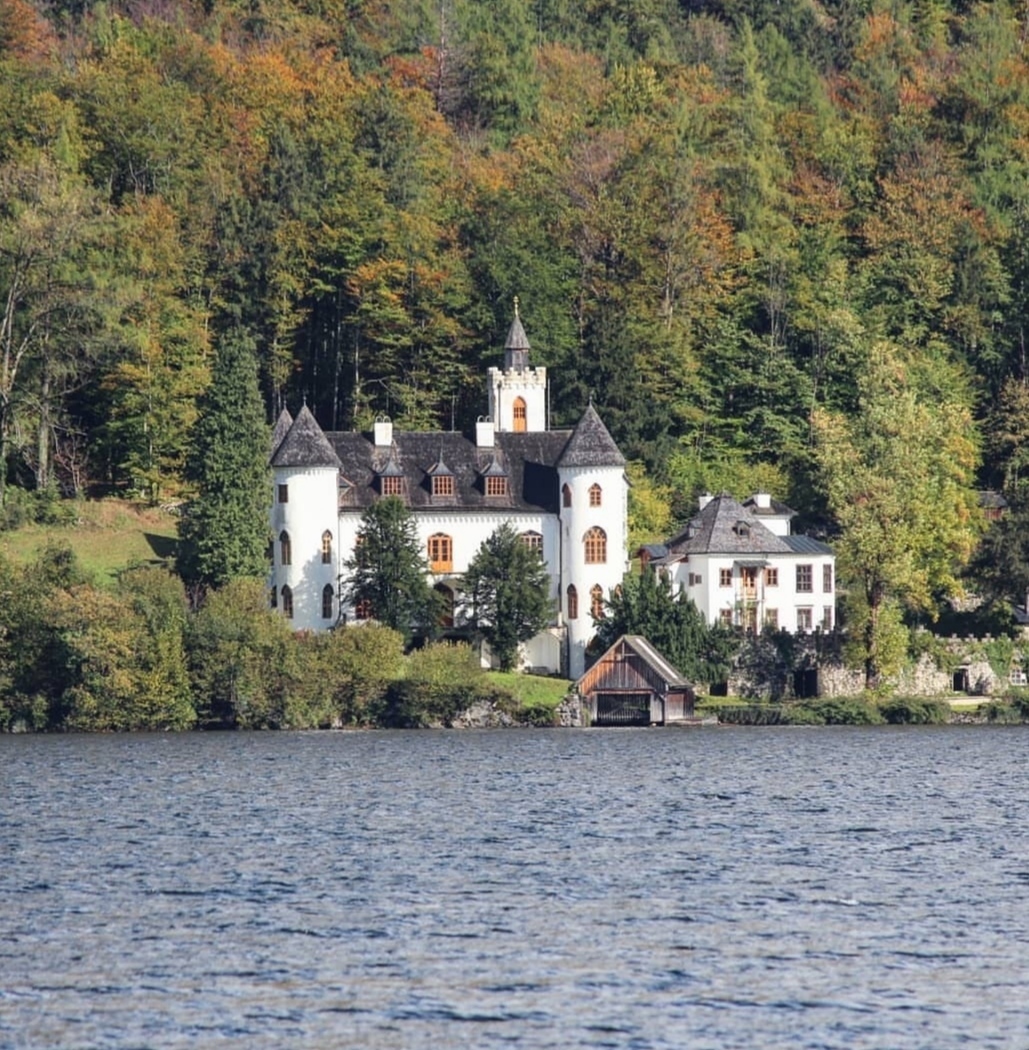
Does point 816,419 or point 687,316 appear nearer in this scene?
point 816,419

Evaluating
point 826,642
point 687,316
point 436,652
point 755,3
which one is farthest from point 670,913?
point 755,3

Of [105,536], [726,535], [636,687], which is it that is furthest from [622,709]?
[105,536]

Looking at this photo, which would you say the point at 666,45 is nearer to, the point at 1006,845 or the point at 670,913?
the point at 1006,845

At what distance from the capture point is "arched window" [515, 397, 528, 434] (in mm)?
104688

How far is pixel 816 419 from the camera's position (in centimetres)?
9688

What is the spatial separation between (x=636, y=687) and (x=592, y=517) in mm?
10293

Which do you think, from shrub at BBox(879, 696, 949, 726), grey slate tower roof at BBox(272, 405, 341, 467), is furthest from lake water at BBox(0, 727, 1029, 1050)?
grey slate tower roof at BBox(272, 405, 341, 467)

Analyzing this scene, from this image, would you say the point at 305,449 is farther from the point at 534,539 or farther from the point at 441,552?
the point at 534,539

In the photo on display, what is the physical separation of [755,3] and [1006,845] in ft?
373

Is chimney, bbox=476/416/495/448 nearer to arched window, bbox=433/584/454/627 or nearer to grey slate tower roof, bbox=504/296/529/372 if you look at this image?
arched window, bbox=433/584/454/627

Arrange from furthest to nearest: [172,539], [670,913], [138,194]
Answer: [138,194]
[172,539]
[670,913]

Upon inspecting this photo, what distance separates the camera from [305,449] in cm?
9369

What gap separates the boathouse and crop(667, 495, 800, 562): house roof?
8395 millimetres

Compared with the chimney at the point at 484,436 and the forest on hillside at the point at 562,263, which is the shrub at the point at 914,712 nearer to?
the forest on hillside at the point at 562,263
